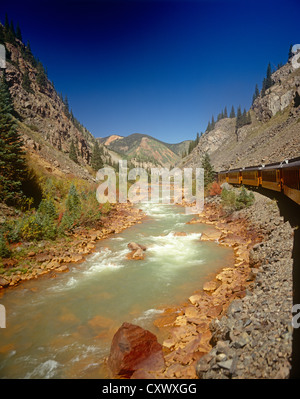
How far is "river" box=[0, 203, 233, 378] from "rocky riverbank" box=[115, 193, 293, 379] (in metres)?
0.82

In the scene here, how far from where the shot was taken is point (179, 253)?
1261 centimetres

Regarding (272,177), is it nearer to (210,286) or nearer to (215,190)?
(215,190)

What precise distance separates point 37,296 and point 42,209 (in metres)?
7.88

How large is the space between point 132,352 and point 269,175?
59.0 feet

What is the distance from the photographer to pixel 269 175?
1758 centimetres

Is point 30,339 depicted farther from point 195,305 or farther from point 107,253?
point 107,253

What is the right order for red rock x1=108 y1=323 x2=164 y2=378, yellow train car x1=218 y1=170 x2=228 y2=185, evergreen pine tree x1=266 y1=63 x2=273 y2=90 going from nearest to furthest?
red rock x1=108 y1=323 x2=164 y2=378
yellow train car x1=218 y1=170 x2=228 y2=185
evergreen pine tree x1=266 y1=63 x2=273 y2=90

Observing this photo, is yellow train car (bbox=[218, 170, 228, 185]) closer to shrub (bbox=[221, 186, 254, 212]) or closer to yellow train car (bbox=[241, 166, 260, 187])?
yellow train car (bbox=[241, 166, 260, 187])

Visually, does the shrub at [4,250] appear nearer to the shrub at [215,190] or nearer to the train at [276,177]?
the train at [276,177]

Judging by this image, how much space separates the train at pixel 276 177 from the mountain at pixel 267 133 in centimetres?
893

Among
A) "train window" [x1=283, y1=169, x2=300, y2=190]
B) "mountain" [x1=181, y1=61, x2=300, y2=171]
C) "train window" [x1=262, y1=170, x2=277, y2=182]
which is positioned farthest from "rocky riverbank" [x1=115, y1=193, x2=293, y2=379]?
"mountain" [x1=181, y1=61, x2=300, y2=171]

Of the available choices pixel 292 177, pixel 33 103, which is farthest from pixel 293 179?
pixel 33 103

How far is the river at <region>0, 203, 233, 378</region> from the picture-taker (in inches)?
215

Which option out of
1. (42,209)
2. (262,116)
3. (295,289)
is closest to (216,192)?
(42,209)
